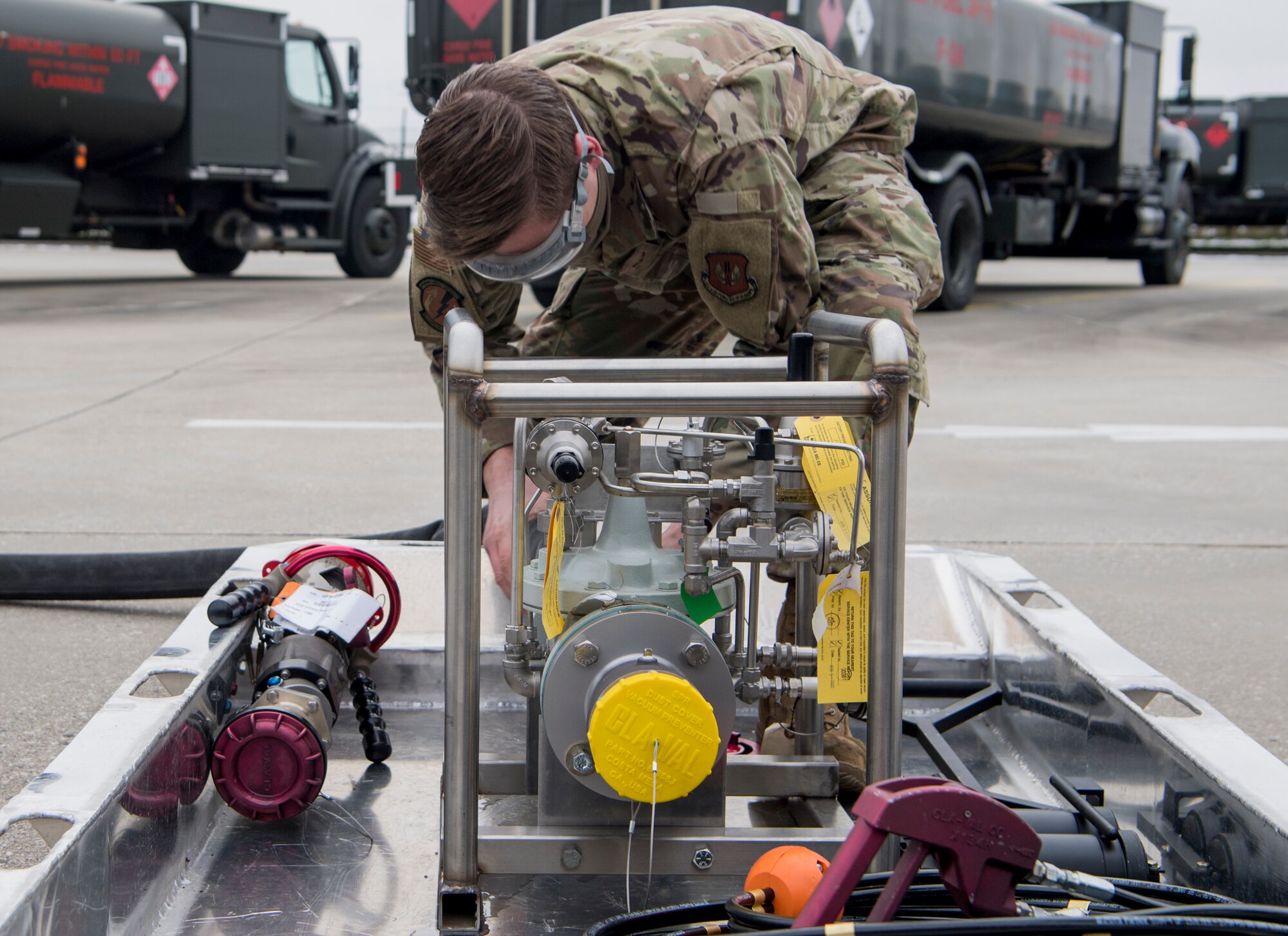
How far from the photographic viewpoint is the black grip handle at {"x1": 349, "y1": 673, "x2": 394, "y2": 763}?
176 cm

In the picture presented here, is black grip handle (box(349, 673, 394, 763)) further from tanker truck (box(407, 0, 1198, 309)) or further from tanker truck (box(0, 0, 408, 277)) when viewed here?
tanker truck (box(0, 0, 408, 277))

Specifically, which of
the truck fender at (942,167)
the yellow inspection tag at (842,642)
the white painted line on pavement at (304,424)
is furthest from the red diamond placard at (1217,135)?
the yellow inspection tag at (842,642)

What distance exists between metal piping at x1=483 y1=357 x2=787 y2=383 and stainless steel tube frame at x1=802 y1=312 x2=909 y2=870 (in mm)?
301

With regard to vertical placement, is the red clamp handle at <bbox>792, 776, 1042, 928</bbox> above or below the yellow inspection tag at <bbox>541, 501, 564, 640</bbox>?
below

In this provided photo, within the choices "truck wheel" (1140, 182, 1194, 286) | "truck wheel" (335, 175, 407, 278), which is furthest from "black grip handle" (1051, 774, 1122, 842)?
"truck wheel" (1140, 182, 1194, 286)

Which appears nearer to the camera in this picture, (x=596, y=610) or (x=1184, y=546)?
(x=596, y=610)

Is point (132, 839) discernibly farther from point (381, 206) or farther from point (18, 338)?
point (381, 206)

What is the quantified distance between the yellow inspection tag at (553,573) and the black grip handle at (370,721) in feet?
1.64

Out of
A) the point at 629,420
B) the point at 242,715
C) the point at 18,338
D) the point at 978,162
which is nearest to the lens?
the point at 242,715

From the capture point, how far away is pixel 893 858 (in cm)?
133

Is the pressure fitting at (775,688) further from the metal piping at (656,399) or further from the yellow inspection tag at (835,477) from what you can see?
the metal piping at (656,399)

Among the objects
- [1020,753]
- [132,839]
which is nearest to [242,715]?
[132,839]

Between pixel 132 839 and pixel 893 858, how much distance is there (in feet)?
2.52

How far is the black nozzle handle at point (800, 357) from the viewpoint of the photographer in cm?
148
